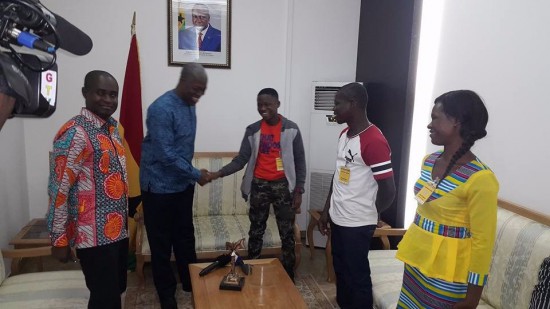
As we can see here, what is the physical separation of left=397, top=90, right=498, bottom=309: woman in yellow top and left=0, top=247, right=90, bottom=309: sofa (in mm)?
1552

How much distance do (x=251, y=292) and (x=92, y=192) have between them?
88 cm

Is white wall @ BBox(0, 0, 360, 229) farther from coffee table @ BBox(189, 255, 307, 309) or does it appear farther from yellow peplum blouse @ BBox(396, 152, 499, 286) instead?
yellow peplum blouse @ BBox(396, 152, 499, 286)

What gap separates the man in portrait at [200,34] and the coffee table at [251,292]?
1.96 meters

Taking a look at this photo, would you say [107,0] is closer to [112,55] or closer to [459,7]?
[112,55]

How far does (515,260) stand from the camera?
1720 mm

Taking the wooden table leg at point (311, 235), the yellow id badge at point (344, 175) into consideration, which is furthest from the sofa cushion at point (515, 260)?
the wooden table leg at point (311, 235)

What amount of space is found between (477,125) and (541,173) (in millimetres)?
806

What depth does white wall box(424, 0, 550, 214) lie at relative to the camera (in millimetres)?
1783

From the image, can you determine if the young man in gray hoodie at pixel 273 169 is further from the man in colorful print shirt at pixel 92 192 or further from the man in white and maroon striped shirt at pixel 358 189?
the man in colorful print shirt at pixel 92 192

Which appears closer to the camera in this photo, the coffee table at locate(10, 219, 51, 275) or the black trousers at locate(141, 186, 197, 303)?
the black trousers at locate(141, 186, 197, 303)

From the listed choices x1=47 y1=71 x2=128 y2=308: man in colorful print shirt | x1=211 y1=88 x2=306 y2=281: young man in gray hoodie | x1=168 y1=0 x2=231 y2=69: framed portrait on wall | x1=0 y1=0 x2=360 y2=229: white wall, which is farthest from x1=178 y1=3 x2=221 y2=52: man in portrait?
x1=47 y1=71 x2=128 y2=308: man in colorful print shirt

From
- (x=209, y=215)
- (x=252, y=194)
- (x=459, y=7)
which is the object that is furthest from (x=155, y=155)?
(x=459, y=7)

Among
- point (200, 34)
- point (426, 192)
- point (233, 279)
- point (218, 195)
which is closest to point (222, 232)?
point (218, 195)

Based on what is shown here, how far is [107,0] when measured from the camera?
120 inches
